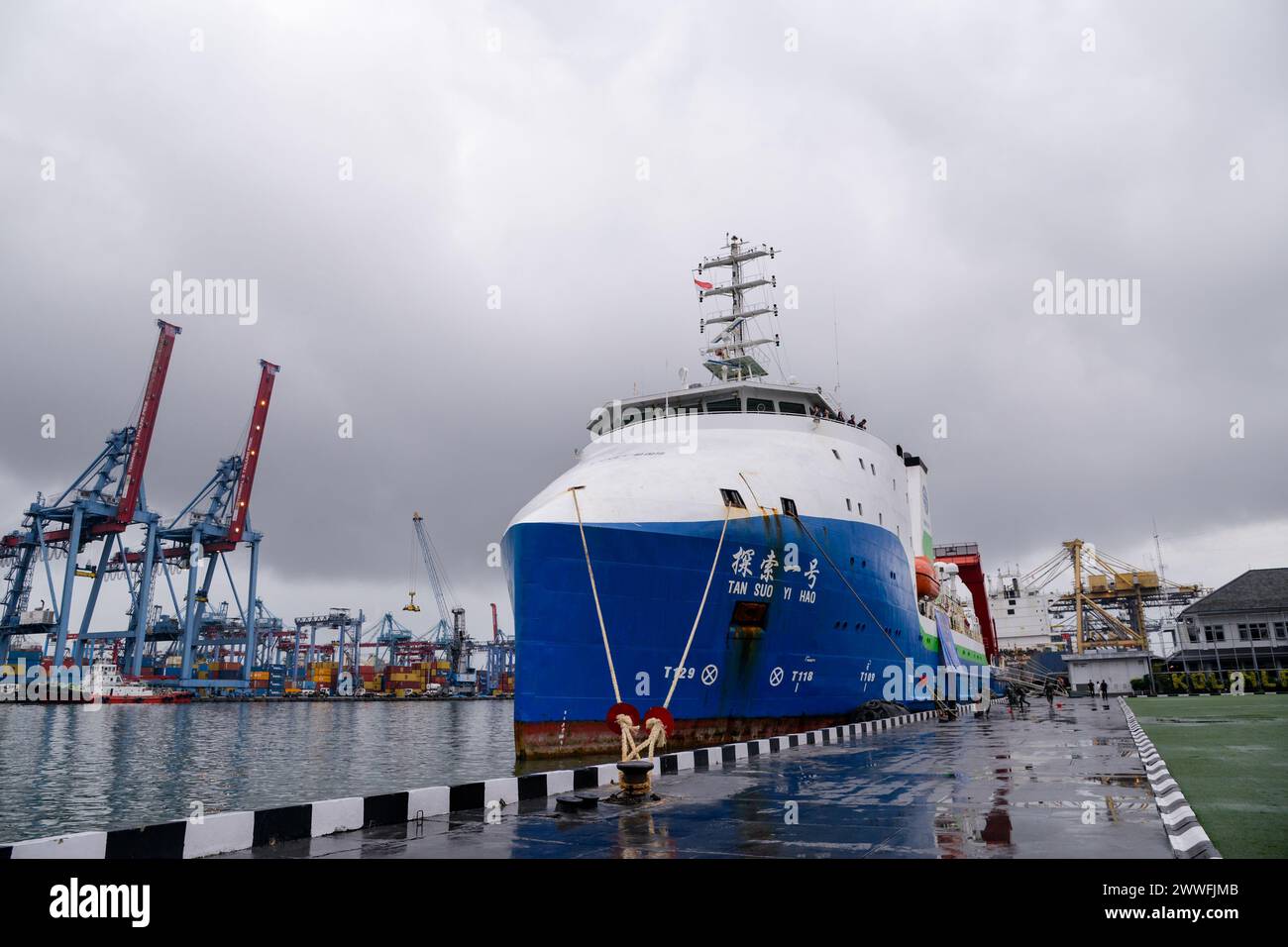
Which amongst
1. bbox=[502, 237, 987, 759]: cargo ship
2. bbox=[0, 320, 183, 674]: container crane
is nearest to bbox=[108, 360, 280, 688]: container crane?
bbox=[0, 320, 183, 674]: container crane

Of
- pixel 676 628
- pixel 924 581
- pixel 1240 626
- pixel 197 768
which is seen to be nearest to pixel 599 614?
pixel 676 628

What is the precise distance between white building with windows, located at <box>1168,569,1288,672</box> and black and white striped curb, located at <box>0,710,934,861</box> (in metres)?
66.3

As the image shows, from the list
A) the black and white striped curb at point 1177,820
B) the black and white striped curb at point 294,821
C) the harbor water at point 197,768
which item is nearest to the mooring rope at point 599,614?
the black and white striped curb at point 294,821

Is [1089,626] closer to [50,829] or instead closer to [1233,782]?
[1233,782]

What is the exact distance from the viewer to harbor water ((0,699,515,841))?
1848 cm

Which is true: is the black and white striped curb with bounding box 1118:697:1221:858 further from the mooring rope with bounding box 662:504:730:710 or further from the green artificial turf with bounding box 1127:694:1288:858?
the mooring rope with bounding box 662:504:730:710

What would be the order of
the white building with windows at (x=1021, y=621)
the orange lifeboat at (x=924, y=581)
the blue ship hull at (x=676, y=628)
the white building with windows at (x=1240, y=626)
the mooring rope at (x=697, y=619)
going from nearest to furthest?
the blue ship hull at (x=676, y=628)
the mooring rope at (x=697, y=619)
the orange lifeboat at (x=924, y=581)
the white building with windows at (x=1240, y=626)
the white building with windows at (x=1021, y=621)

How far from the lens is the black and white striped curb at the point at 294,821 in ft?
21.0

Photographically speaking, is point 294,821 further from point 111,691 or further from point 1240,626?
point 111,691

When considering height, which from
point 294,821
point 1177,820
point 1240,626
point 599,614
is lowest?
point 1240,626

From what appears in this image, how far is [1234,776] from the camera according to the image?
1177cm

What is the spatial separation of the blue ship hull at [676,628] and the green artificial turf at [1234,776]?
8.44 meters

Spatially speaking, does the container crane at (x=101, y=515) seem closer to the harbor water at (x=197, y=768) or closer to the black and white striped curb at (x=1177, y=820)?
the harbor water at (x=197, y=768)

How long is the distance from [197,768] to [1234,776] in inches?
1155
